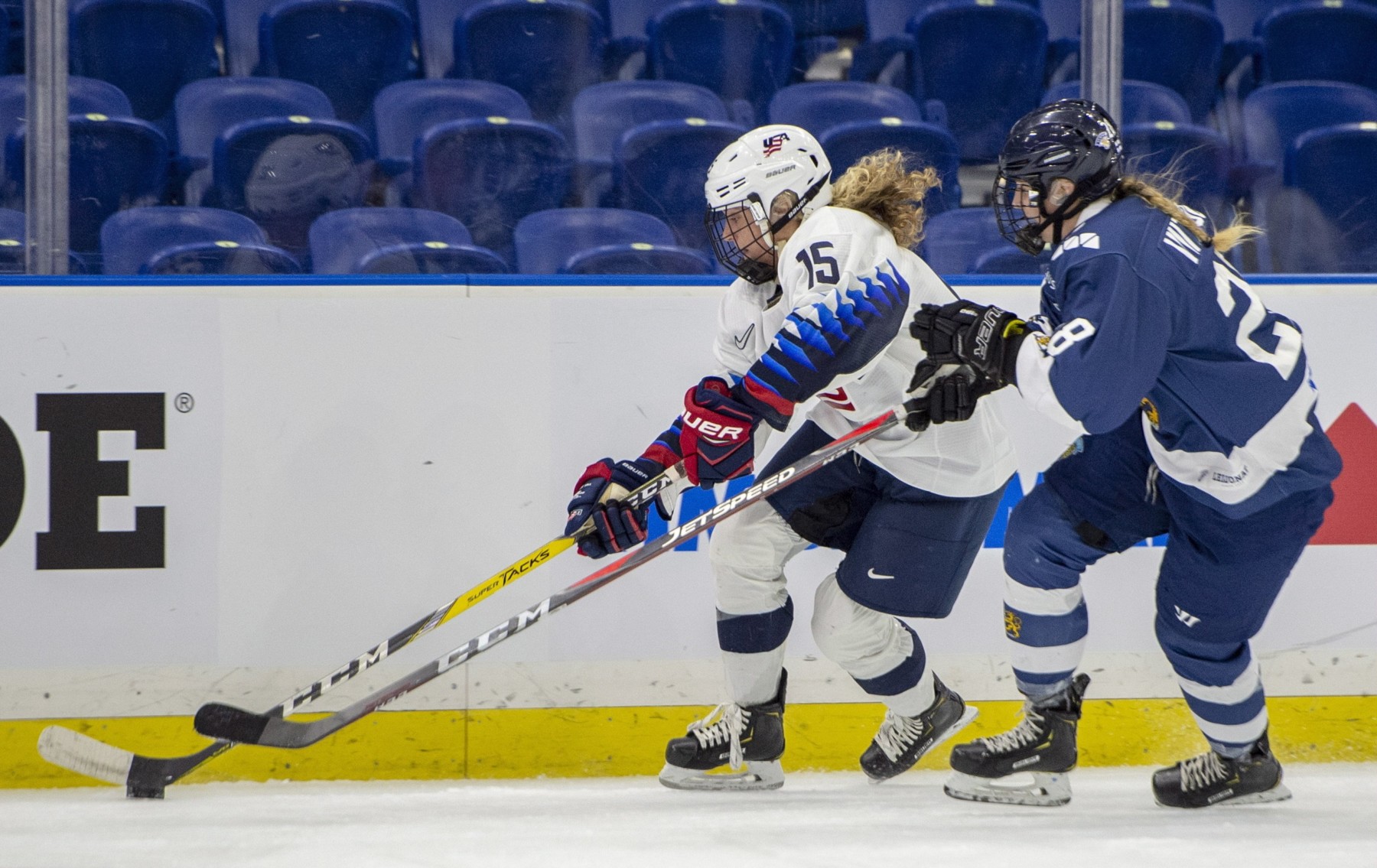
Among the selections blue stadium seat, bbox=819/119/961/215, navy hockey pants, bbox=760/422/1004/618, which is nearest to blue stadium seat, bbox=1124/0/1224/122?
blue stadium seat, bbox=819/119/961/215

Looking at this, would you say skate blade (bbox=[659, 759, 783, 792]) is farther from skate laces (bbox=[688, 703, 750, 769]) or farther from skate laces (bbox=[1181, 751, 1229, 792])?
skate laces (bbox=[1181, 751, 1229, 792])

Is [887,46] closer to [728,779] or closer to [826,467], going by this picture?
[826,467]

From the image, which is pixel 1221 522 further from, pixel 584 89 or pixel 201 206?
pixel 201 206

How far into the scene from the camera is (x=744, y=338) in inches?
97.5

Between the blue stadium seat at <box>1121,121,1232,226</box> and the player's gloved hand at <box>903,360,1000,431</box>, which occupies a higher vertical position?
the blue stadium seat at <box>1121,121,1232,226</box>

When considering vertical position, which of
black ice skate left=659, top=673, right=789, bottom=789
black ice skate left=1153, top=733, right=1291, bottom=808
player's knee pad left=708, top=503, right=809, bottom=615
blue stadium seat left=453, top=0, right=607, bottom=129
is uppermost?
blue stadium seat left=453, top=0, right=607, bottom=129

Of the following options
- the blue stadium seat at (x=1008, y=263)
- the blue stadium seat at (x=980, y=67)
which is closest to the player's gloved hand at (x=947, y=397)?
the blue stadium seat at (x=1008, y=263)

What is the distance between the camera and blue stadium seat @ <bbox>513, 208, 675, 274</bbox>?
2982 millimetres

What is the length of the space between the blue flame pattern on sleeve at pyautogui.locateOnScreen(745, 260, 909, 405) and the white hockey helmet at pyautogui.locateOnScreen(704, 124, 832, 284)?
249 mm

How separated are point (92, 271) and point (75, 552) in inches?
24.0

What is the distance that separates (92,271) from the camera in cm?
279

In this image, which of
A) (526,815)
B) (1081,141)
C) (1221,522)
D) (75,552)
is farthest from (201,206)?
(1221,522)

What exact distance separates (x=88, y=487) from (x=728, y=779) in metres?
1.44

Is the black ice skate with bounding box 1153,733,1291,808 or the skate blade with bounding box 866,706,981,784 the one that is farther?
the skate blade with bounding box 866,706,981,784
